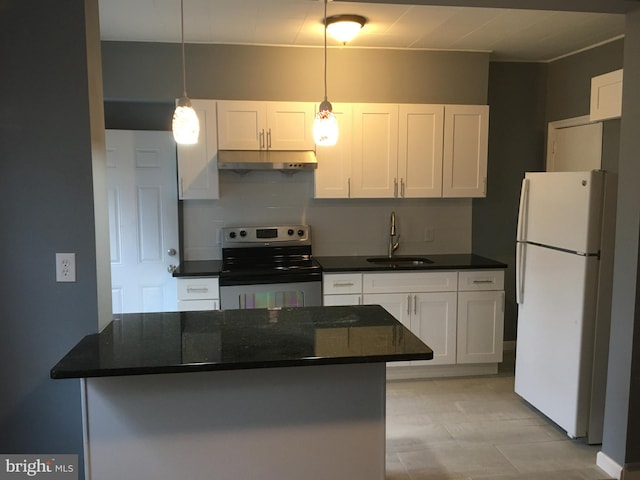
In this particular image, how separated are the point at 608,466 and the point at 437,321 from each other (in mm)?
1437

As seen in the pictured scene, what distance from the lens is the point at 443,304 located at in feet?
12.3

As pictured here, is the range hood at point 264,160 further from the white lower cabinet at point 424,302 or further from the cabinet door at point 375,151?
the white lower cabinet at point 424,302

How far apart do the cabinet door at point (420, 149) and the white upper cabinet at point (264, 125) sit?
74cm

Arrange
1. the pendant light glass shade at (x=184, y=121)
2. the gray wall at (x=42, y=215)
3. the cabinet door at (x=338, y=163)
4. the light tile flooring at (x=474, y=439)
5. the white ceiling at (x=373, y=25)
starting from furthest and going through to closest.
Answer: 1. the cabinet door at (x=338, y=163)
2. the white ceiling at (x=373, y=25)
3. the light tile flooring at (x=474, y=439)
4. the pendant light glass shade at (x=184, y=121)
5. the gray wall at (x=42, y=215)

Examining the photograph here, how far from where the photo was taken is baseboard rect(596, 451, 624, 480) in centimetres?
252

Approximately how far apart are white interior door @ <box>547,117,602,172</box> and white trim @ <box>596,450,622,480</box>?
2186 mm

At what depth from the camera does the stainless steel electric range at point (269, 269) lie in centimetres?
351

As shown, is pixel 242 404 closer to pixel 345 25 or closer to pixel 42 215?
pixel 42 215

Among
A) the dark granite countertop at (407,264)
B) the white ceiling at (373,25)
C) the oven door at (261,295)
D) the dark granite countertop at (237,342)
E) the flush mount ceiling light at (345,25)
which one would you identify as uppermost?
the white ceiling at (373,25)

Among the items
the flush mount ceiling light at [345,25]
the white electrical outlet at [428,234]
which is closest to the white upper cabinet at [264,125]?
the flush mount ceiling light at [345,25]

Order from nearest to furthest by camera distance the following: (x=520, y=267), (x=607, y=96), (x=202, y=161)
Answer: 1. (x=607, y=96)
2. (x=520, y=267)
3. (x=202, y=161)

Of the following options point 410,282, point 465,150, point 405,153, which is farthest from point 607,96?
point 410,282

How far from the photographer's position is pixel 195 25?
10.9 ft

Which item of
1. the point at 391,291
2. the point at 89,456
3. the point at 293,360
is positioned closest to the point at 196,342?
the point at 293,360
